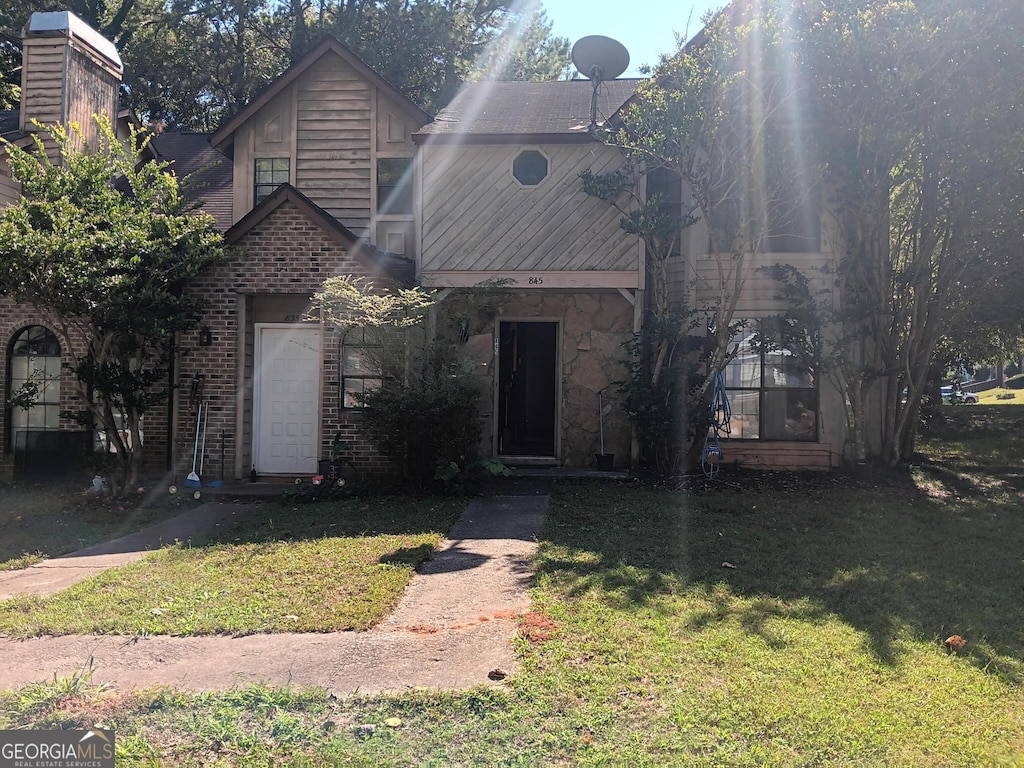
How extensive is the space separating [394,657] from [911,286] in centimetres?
949

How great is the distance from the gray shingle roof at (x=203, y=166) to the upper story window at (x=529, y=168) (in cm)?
474

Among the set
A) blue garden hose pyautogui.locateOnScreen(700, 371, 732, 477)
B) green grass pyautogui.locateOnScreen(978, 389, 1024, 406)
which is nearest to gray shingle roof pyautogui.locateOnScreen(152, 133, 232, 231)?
blue garden hose pyautogui.locateOnScreen(700, 371, 732, 477)

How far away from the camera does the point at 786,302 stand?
10914 mm

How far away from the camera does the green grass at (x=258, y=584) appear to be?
4.83 m

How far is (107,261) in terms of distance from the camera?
823 cm

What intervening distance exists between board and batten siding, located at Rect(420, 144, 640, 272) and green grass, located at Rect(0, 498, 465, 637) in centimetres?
448

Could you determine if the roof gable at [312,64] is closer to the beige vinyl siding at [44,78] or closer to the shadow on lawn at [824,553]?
the beige vinyl siding at [44,78]

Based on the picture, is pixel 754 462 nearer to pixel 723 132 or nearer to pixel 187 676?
pixel 723 132

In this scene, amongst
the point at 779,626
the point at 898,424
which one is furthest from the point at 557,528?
the point at 898,424

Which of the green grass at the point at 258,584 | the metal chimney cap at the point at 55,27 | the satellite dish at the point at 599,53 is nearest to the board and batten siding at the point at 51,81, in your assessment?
the metal chimney cap at the point at 55,27

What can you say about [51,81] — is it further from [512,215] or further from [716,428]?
[716,428]

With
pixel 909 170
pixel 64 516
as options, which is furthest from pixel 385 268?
pixel 909 170

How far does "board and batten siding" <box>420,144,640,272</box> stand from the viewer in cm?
1100

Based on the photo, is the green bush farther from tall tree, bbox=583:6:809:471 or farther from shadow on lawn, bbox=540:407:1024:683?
tall tree, bbox=583:6:809:471
